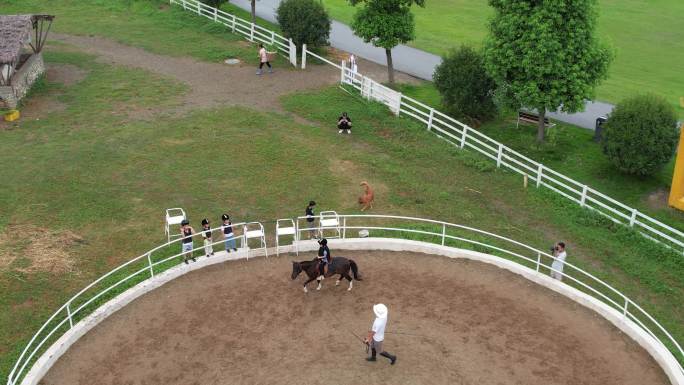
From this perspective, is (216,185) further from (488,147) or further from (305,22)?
(305,22)

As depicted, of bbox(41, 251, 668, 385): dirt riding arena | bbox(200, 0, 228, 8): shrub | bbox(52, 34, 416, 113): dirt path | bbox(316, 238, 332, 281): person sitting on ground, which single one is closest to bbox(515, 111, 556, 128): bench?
bbox(52, 34, 416, 113): dirt path

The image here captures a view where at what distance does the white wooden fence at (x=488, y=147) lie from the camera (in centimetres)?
2153

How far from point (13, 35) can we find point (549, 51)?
2233 cm

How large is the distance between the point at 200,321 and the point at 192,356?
4.12ft

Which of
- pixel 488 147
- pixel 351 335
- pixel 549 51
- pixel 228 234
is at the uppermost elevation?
pixel 549 51

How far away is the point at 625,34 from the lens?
4397cm

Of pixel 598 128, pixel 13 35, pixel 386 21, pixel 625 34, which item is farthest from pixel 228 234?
pixel 625 34

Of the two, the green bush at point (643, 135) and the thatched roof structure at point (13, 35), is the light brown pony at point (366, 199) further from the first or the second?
the thatched roof structure at point (13, 35)

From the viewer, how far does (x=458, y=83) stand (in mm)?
28609

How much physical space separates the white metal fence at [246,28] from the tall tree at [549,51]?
11.9m

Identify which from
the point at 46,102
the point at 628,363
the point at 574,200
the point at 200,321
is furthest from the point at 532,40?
the point at 46,102

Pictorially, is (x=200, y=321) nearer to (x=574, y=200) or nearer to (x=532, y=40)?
(x=574, y=200)

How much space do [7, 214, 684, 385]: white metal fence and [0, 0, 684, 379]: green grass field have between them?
538mm

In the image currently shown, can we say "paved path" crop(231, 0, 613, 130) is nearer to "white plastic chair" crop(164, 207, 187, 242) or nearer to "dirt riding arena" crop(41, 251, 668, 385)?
"dirt riding arena" crop(41, 251, 668, 385)
